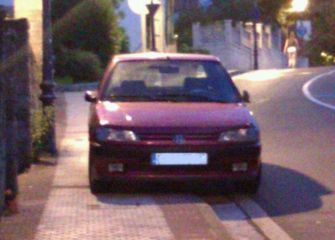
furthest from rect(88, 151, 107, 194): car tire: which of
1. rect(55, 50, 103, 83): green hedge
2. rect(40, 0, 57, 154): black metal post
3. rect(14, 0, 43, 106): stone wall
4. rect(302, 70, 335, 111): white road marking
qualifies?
rect(55, 50, 103, 83): green hedge

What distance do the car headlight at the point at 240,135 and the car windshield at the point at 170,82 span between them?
96cm

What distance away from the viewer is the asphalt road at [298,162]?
11.5m

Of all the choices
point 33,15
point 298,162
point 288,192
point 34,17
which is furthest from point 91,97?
point 33,15

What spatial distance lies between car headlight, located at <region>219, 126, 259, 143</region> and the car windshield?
96cm

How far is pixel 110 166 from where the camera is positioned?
39.6 feet

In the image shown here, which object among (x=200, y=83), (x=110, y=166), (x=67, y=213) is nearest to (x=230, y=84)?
(x=200, y=83)

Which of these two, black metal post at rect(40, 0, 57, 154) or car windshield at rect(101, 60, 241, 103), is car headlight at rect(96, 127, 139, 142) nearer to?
car windshield at rect(101, 60, 241, 103)

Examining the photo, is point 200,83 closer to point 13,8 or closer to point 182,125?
point 182,125

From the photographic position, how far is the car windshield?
1313 cm

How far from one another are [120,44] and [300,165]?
1925cm

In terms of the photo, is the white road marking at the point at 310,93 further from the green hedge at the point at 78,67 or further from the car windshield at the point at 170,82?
the car windshield at the point at 170,82

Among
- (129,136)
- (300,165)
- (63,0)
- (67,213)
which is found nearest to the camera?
(67,213)

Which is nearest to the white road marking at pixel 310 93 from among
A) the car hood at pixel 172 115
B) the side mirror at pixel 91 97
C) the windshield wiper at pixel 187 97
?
the windshield wiper at pixel 187 97

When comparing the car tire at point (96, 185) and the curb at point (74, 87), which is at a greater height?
the curb at point (74, 87)
